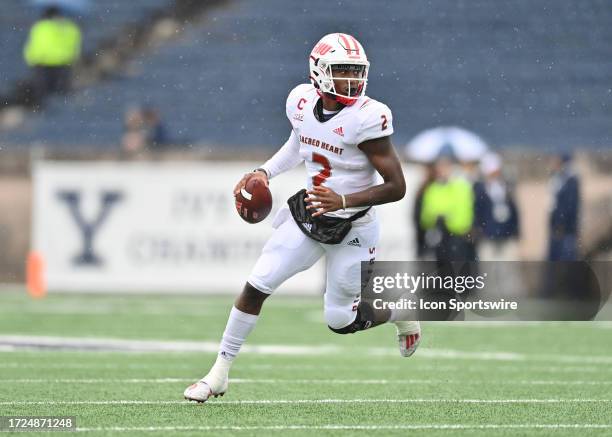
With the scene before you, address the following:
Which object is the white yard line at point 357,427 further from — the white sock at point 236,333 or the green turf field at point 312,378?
the white sock at point 236,333

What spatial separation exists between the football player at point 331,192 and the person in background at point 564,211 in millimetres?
7139

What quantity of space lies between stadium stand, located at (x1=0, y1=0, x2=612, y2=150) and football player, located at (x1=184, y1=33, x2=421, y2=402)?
9.91 metres

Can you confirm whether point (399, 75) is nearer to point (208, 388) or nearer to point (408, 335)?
point (408, 335)

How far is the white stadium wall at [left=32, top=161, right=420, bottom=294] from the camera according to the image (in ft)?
44.2

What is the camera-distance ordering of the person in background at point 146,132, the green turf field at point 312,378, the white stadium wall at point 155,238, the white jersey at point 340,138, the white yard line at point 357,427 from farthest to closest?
the person in background at point 146,132, the white stadium wall at point 155,238, the white jersey at point 340,138, the green turf field at point 312,378, the white yard line at point 357,427

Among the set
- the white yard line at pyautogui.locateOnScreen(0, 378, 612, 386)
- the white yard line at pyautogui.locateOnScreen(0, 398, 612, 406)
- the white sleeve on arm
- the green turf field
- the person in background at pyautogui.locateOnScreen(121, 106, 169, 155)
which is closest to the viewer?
the green turf field

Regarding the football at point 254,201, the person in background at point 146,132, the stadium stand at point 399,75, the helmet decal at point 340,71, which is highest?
the stadium stand at point 399,75

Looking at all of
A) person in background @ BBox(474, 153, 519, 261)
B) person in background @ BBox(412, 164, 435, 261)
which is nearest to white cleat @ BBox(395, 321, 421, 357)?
person in background @ BBox(412, 164, 435, 261)

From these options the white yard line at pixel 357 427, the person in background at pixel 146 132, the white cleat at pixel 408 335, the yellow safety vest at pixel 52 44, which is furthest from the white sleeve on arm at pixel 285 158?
the yellow safety vest at pixel 52 44

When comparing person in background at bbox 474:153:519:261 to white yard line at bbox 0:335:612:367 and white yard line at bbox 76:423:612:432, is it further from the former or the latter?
white yard line at bbox 76:423:612:432

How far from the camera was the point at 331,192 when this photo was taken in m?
5.92

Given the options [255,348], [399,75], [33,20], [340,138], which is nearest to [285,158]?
[340,138]

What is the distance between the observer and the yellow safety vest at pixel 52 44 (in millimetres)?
17000

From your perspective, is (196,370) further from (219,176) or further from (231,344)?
(219,176)
